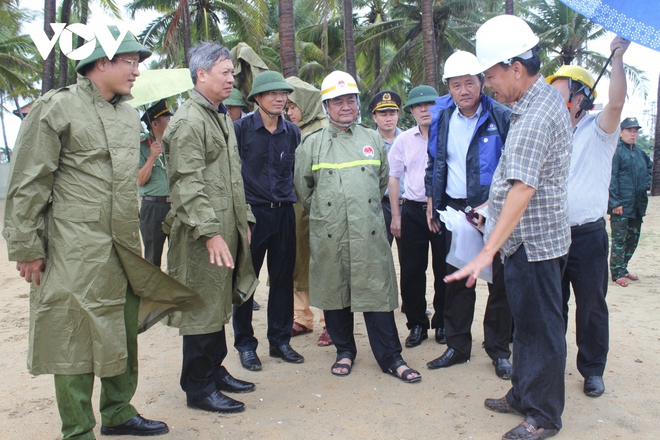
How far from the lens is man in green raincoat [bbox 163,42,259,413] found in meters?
3.26

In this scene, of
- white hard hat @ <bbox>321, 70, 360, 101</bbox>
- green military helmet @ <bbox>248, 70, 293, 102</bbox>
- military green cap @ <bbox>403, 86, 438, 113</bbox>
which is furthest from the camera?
military green cap @ <bbox>403, 86, 438, 113</bbox>

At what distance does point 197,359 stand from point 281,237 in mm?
1314

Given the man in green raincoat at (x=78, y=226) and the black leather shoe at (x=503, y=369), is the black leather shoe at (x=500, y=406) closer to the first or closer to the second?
the black leather shoe at (x=503, y=369)

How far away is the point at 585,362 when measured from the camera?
3.72 m

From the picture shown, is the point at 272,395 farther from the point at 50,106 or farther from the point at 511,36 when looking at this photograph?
the point at 511,36

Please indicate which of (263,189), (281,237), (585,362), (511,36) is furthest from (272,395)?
(511,36)

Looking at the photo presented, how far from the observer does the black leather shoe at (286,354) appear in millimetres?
4465

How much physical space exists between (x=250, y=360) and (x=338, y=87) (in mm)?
2176

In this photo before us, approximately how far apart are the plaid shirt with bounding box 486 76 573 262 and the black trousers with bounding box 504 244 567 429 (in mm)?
91

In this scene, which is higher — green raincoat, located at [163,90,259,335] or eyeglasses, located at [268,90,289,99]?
eyeglasses, located at [268,90,289,99]

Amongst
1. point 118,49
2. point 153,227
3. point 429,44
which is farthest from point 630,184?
point 429,44

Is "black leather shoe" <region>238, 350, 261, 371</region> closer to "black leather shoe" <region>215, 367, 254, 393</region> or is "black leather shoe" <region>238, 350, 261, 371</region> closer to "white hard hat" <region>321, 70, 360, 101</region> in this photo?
"black leather shoe" <region>215, 367, 254, 393</region>

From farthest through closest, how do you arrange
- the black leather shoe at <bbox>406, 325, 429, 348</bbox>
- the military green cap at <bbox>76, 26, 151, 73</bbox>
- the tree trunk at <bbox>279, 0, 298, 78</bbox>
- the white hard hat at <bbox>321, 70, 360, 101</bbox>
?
the tree trunk at <bbox>279, 0, 298, 78</bbox> < the black leather shoe at <bbox>406, 325, 429, 348</bbox> < the white hard hat at <bbox>321, 70, 360, 101</bbox> < the military green cap at <bbox>76, 26, 151, 73</bbox>

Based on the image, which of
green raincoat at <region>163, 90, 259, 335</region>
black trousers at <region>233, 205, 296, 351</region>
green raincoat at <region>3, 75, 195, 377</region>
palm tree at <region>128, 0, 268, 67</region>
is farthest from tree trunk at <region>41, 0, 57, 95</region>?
green raincoat at <region>3, 75, 195, 377</region>
